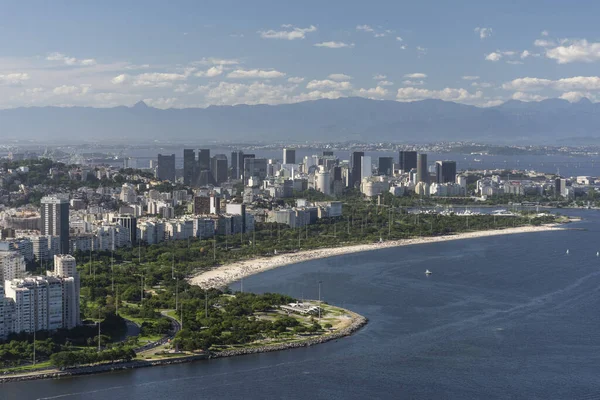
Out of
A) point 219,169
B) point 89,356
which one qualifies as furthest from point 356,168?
point 89,356

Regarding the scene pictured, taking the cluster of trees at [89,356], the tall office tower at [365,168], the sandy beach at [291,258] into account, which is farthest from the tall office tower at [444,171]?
the cluster of trees at [89,356]

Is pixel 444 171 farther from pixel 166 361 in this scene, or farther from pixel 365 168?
pixel 166 361

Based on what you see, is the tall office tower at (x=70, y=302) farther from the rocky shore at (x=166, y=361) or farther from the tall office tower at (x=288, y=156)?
the tall office tower at (x=288, y=156)

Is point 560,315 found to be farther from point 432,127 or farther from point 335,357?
point 432,127

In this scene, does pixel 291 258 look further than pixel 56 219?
Yes

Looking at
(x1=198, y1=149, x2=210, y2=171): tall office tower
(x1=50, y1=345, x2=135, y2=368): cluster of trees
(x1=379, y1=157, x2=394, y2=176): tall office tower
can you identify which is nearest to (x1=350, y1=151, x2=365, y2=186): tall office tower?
(x1=379, y1=157, x2=394, y2=176): tall office tower

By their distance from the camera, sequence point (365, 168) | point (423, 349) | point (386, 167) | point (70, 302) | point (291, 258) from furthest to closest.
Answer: point (386, 167), point (365, 168), point (291, 258), point (70, 302), point (423, 349)
